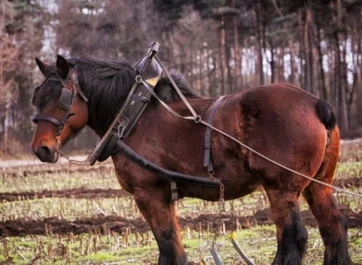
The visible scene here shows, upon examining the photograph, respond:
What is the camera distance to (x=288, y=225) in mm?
4207

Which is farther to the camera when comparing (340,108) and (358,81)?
(358,81)

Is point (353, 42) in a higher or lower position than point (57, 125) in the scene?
higher

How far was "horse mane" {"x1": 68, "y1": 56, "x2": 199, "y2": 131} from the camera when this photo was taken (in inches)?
191

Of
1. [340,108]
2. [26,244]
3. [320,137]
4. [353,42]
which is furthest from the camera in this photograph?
[353,42]

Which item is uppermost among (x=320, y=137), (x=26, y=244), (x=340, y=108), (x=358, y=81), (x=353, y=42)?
(x=353, y=42)

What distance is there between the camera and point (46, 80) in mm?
4801

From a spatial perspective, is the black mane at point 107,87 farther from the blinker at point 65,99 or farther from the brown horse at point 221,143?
the blinker at point 65,99

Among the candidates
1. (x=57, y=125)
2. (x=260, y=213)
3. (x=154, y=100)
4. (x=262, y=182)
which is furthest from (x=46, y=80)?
(x=260, y=213)

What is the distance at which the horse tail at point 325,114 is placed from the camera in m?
4.36

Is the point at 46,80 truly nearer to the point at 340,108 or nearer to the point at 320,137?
the point at 320,137

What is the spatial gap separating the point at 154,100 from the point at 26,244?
147 inches

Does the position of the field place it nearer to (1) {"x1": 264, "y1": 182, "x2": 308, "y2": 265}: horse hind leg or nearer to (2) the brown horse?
(2) the brown horse

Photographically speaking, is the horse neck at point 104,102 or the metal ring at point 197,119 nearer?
the metal ring at point 197,119

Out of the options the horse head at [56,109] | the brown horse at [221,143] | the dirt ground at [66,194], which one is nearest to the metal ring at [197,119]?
the brown horse at [221,143]
